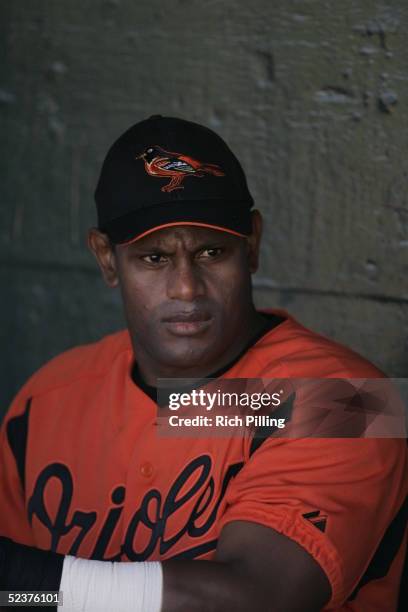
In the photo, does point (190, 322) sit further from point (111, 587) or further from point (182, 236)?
point (111, 587)

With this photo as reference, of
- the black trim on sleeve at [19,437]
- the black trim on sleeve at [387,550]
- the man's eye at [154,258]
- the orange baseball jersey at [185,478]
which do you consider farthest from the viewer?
the black trim on sleeve at [19,437]

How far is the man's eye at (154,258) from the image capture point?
236 centimetres

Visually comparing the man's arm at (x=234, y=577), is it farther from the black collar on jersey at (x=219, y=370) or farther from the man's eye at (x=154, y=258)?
the man's eye at (x=154, y=258)

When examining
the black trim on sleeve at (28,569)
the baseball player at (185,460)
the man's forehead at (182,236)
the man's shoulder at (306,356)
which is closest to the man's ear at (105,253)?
the baseball player at (185,460)

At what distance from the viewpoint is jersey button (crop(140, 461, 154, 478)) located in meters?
2.36

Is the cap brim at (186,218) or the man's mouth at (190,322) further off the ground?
the cap brim at (186,218)

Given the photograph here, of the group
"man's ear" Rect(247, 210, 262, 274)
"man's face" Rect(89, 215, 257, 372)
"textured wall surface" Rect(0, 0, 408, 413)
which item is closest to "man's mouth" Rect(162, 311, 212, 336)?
"man's face" Rect(89, 215, 257, 372)

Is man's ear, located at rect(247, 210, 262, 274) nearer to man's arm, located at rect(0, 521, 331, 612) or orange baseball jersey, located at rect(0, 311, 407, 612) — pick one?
orange baseball jersey, located at rect(0, 311, 407, 612)

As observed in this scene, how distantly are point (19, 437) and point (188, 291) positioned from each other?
0.71m

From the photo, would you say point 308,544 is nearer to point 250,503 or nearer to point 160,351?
point 250,503

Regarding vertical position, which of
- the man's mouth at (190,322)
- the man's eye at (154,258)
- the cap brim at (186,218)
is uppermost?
the cap brim at (186,218)

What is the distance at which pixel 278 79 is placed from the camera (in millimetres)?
3295

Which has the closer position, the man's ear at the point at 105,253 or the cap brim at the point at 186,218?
the cap brim at the point at 186,218

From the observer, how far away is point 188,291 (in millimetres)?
2271
